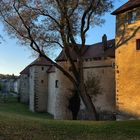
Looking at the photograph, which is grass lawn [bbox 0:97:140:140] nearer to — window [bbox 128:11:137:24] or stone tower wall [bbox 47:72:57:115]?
window [bbox 128:11:137:24]

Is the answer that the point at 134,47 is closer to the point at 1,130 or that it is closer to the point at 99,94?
the point at 99,94

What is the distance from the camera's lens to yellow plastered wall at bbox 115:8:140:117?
2945cm

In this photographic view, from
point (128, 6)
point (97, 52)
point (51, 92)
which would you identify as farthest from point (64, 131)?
point (51, 92)

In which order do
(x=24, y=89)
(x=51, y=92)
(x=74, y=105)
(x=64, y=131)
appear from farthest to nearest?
(x=24, y=89), (x=51, y=92), (x=74, y=105), (x=64, y=131)

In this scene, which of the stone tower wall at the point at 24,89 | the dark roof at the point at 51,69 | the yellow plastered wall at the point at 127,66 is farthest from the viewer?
the stone tower wall at the point at 24,89

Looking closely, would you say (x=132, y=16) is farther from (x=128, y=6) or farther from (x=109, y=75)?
(x=109, y=75)

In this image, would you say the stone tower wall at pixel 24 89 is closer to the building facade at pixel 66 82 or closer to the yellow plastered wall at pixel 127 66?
the building facade at pixel 66 82

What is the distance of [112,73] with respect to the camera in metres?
39.2

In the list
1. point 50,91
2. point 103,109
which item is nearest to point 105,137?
point 103,109

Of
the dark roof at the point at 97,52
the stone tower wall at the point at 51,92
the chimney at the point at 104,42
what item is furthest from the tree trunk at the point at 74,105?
the stone tower wall at the point at 51,92

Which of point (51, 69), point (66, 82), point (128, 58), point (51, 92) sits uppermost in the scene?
point (51, 69)

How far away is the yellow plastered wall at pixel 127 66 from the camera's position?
29453 millimetres

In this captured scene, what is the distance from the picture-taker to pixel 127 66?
100ft

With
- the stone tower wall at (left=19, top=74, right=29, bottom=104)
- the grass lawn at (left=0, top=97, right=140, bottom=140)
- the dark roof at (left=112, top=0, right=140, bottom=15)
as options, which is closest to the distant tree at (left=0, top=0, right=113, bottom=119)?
the dark roof at (left=112, top=0, right=140, bottom=15)
